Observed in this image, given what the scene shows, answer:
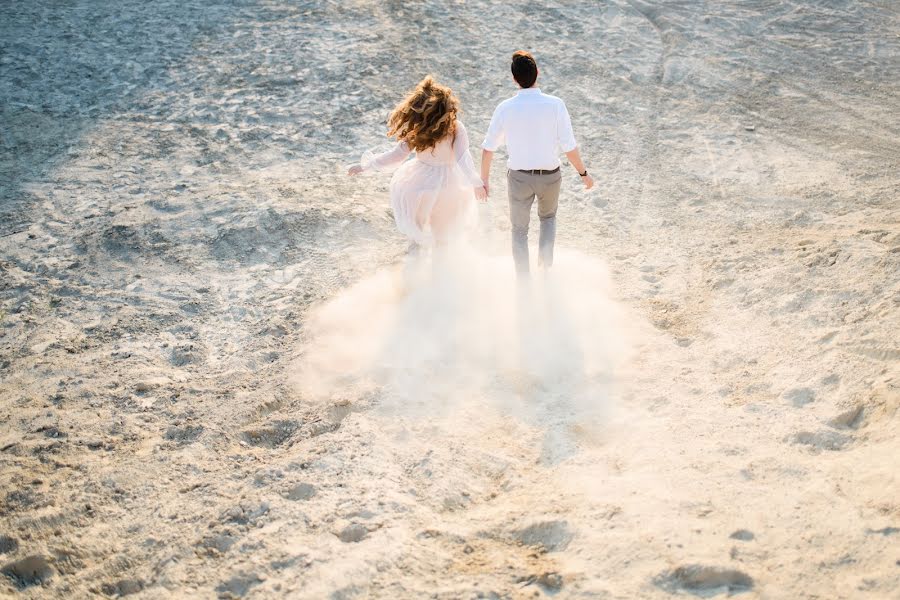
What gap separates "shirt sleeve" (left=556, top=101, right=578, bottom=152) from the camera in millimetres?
5660

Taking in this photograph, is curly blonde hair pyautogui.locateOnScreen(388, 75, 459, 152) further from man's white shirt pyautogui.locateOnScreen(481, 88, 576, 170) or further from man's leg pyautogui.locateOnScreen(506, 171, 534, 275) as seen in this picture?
man's leg pyautogui.locateOnScreen(506, 171, 534, 275)

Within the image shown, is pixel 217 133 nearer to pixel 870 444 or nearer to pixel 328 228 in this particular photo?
pixel 328 228

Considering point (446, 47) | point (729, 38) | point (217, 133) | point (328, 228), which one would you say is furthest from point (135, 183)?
point (729, 38)

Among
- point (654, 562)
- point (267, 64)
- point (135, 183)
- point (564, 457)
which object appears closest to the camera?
point (654, 562)

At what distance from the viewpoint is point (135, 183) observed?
319 inches

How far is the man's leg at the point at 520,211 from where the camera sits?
19.6ft

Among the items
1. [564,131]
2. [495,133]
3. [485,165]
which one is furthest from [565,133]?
[485,165]

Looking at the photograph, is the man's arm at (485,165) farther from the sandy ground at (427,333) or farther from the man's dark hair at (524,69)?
the sandy ground at (427,333)

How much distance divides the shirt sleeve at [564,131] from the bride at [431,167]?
705 millimetres

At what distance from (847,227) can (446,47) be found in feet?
20.8

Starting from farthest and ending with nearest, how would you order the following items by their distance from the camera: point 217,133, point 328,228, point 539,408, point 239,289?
1. point 217,133
2. point 328,228
3. point 239,289
4. point 539,408

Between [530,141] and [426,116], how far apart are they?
31.7 inches

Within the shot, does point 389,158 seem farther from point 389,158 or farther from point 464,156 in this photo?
point 464,156

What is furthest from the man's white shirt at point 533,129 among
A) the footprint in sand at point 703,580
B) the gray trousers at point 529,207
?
the footprint in sand at point 703,580
